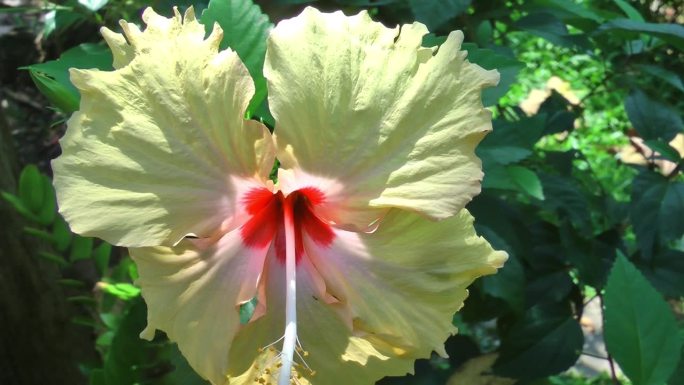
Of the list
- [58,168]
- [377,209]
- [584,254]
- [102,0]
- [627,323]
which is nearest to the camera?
[58,168]

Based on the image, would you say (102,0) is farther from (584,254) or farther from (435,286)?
(584,254)

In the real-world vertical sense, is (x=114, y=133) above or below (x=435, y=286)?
above

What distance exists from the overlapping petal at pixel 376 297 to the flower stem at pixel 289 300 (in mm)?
45

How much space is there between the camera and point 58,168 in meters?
0.69

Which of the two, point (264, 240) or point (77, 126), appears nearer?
point (77, 126)

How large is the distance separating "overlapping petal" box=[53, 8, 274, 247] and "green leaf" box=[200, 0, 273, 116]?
0.46ft

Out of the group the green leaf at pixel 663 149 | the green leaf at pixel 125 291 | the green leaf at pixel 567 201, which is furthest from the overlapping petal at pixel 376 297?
the green leaf at pixel 663 149

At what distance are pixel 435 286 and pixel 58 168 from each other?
0.40m

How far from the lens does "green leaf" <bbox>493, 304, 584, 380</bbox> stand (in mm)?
1326

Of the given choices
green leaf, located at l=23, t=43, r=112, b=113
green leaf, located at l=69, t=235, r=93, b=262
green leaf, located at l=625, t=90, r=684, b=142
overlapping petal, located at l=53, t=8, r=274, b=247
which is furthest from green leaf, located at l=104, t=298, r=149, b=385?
green leaf, located at l=625, t=90, r=684, b=142

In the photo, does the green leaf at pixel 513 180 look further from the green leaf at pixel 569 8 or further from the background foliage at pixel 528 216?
the green leaf at pixel 569 8

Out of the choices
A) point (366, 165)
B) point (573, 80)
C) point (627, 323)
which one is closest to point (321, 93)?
point (366, 165)

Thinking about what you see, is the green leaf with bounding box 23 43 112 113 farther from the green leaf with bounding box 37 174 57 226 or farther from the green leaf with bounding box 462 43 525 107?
the green leaf with bounding box 37 174 57 226

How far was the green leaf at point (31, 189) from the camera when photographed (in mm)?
1495
